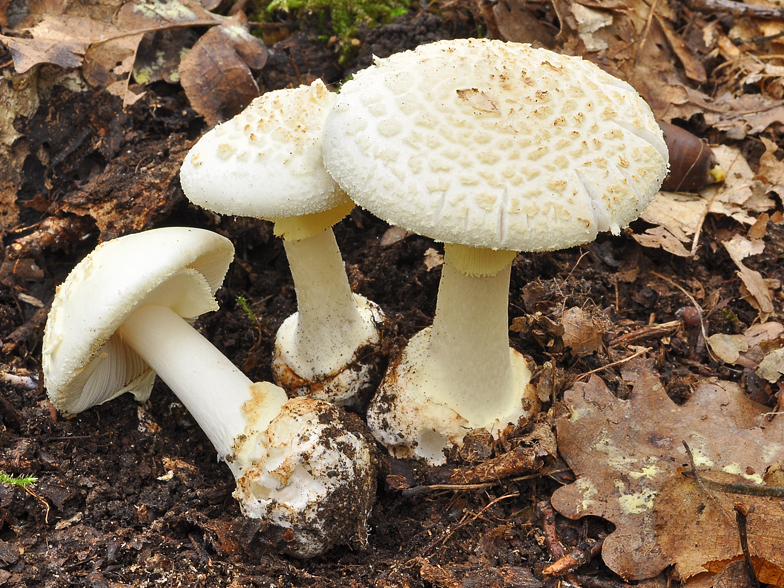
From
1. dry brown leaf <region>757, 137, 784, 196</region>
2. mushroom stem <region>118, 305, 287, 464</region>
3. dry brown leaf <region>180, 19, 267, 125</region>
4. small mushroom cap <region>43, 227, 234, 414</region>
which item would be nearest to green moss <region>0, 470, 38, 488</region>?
small mushroom cap <region>43, 227, 234, 414</region>

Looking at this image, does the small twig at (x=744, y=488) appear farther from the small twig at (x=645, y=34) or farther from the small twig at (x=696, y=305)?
the small twig at (x=645, y=34)

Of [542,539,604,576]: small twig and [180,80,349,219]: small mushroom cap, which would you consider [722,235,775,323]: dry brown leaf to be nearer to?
[542,539,604,576]: small twig

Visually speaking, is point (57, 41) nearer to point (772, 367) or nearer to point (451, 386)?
point (451, 386)

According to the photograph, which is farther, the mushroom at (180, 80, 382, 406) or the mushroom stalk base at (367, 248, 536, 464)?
the mushroom stalk base at (367, 248, 536, 464)

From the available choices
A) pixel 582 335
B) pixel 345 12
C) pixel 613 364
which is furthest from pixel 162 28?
pixel 613 364

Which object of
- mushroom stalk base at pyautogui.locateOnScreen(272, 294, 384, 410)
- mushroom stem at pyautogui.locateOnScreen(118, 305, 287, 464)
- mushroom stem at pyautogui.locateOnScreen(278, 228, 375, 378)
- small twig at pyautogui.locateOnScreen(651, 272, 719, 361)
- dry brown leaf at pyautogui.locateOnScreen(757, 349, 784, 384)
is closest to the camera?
mushroom stem at pyautogui.locateOnScreen(118, 305, 287, 464)

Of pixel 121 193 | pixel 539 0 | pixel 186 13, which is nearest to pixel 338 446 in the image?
pixel 121 193

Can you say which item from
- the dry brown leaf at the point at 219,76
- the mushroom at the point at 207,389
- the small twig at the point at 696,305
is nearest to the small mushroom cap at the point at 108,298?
the mushroom at the point at 207,389
